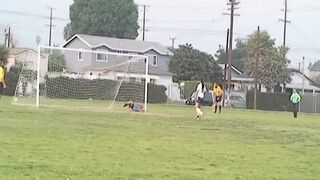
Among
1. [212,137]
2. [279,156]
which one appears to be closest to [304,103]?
[212,137]

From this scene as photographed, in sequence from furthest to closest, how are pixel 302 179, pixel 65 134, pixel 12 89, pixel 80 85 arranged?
pixel 12 89, pixel 80 85, pixel 65 134, pixel 302 179

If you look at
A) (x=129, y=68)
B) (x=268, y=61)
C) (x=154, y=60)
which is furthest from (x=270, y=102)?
(x=154, y=60)

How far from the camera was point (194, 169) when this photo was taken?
39.3 feet

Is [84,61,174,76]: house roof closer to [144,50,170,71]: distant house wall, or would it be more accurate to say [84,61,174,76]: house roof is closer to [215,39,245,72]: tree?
[144,50,170,71]: distant house wall

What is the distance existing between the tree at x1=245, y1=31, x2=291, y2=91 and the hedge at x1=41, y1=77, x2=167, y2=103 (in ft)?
117

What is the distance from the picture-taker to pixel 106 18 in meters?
112

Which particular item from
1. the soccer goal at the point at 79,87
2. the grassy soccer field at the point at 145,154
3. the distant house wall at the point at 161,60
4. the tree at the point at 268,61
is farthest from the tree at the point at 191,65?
the grassy soccer field at the point at 145,154

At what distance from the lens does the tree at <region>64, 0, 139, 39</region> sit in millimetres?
111875

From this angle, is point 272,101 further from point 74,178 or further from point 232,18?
point 74,178

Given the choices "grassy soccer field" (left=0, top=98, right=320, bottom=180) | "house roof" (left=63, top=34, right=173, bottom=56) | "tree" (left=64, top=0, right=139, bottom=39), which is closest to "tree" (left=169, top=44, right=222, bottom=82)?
"house roof" (left=63, top=34, right=173, bottom=56)

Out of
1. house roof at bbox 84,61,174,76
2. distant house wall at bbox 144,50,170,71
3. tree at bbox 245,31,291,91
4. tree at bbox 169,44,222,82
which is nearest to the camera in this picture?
house roof at bbox 84,61,174,76

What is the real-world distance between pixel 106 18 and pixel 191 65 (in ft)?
97.0

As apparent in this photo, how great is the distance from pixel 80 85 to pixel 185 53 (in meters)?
34.5

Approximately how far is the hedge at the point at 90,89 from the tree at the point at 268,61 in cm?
3552
